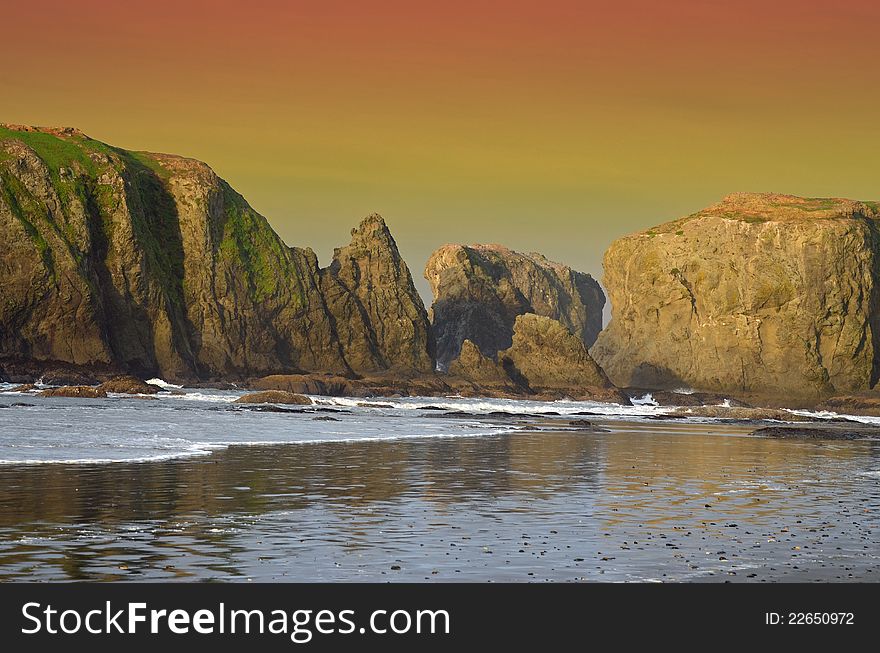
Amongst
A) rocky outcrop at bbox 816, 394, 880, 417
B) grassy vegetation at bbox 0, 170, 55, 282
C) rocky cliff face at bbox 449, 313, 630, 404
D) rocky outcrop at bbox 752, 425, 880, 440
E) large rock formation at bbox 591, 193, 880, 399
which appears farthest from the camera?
large rock formation at bbox 591, 193, 880, 399

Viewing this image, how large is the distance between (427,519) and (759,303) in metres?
131

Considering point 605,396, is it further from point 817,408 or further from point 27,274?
point 27,274

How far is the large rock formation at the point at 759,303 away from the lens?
13962 centimetres

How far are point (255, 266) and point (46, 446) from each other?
120989 millimetres

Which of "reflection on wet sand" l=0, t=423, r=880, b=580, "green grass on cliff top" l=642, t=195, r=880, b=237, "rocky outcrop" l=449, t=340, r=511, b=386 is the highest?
"green grass on cliff top" l=642, t=195, r=880, b=237

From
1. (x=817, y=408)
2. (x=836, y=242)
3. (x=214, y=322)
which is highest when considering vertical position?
(x=836, y=242)

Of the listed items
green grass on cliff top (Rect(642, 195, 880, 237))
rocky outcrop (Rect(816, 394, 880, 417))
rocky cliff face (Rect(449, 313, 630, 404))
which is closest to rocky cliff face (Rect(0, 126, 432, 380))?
rocky cliff face (Rect(449, 313, 630, 404))

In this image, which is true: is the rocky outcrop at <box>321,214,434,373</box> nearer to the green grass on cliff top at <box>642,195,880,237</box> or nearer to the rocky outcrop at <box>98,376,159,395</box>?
A: the green grass on cliff top at <box>642,195,880,237</box>

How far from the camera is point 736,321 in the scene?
145 metres

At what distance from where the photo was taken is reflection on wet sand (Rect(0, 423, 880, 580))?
15.1 m

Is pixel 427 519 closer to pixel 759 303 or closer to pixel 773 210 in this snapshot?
pixel 759 303

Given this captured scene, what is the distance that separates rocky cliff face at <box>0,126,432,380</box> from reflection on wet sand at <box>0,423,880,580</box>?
85.7 meters

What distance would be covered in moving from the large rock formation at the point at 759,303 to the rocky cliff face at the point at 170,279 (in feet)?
116

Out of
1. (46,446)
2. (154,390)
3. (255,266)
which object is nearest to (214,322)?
(255,266)
